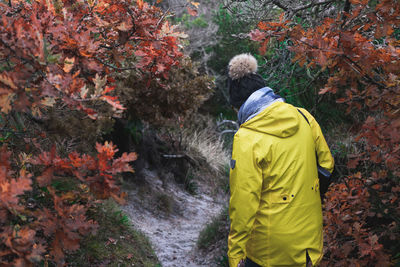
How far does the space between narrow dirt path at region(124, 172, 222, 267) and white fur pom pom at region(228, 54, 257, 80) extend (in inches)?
119

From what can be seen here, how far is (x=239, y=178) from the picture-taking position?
2174 mm

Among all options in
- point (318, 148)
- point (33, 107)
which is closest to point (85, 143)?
point (33, 107)

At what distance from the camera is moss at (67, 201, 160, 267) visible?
3.15m

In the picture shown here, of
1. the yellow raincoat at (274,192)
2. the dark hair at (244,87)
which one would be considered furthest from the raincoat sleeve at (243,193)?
the dark hair at (244,87)

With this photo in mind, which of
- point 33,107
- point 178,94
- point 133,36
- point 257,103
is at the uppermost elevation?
point 133,36

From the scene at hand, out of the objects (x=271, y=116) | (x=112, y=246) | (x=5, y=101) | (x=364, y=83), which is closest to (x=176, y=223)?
(x=112, y=246)

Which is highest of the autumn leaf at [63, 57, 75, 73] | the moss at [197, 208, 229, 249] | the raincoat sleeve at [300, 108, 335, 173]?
the autumn leaf at [63, 57, 75, 73]

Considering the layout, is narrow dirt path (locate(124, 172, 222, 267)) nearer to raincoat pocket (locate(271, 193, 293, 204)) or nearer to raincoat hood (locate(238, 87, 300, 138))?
raincoat pocket (locate(271, 193, 293, 204))

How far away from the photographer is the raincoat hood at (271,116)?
2.19 meters

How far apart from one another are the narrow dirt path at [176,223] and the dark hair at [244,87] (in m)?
2.88

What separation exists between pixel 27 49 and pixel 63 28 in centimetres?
29

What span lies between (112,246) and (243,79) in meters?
2.19

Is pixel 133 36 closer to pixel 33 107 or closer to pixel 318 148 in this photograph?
pixel 33 107

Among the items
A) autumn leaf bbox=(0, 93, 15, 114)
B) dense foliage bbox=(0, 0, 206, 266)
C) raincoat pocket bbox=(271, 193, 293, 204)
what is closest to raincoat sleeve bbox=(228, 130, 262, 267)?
raincoat pocket bbox=(271, 193, 293, 204)
